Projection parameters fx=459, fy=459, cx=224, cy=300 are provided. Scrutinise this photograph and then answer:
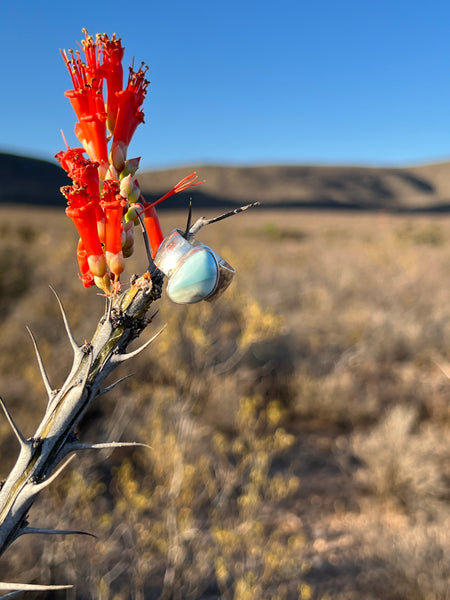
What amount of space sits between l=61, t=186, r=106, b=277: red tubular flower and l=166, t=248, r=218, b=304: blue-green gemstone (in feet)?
0.65

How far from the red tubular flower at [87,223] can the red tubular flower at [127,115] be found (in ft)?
0.44

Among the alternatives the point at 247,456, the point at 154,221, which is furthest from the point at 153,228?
the point at 247,456

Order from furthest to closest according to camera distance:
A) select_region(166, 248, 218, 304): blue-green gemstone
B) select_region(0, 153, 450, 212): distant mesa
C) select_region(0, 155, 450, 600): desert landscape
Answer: select_region(0, 153, 450, 212): distant mesa < select_region(0, 155, 450, 600): desert landscape < select_region(166, 248, 218, 304): blue-green gemstone

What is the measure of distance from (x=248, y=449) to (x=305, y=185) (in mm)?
75802

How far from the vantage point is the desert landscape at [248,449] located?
411cm

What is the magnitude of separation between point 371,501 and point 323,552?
1.13 metres

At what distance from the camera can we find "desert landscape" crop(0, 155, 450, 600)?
411 cm

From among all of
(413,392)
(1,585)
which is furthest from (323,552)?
(1,585)

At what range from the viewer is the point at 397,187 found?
3177 inches

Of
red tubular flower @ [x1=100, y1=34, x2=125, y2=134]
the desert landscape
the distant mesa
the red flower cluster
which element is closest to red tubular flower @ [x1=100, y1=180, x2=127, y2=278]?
the red flower cluster

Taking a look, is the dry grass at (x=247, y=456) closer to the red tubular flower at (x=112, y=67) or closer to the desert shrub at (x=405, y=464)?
the desert shrub at (x=405, y=464)

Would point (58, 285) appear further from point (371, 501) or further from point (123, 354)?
point (123, 354)

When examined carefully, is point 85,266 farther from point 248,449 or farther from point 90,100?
point 248,449

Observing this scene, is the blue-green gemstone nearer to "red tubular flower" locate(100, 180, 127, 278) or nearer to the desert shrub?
"red tubular flower" locate(100, 180, 127, 278)
